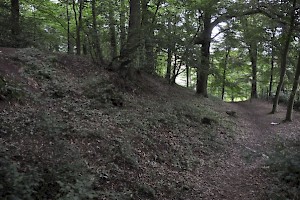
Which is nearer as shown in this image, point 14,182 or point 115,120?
point 14,182

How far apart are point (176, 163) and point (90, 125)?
2.53 m

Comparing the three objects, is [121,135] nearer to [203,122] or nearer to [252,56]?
[203,122]

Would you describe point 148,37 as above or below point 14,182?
above

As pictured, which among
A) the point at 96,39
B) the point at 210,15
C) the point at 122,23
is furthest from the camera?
the point at 210,15

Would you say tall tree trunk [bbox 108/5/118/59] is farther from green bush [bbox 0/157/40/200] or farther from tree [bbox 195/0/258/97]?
green bush [bbox 0/157/40/200]

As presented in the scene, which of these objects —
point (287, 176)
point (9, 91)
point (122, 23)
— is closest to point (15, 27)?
point (122, 23)

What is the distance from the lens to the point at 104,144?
254 inches

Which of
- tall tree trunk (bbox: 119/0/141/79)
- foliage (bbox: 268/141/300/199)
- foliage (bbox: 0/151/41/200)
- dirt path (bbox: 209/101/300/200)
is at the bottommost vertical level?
dirt path (bbox: 209/101/300/200)

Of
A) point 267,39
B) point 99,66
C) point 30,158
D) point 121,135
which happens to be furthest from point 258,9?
point 30,158

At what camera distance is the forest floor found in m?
4.80

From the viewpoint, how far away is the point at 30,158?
4.88 metres

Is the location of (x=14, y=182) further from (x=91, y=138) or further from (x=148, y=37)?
(x=148, y=37)

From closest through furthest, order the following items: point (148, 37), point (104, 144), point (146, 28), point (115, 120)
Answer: point (104, 144)
point (115, 120)
point (148, 37)
point (146, 28)

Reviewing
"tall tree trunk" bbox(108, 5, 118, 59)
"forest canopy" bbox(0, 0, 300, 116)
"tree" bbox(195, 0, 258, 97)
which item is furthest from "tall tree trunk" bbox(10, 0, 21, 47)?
"tree" bbox(195, 0, 258, 97)
